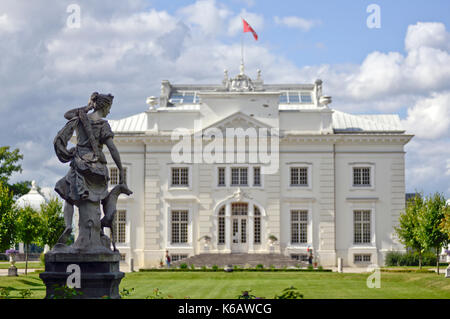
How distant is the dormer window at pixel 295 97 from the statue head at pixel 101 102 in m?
39.0

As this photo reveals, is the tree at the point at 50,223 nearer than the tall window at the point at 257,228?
Yes

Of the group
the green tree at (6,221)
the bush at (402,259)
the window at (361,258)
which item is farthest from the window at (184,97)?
the green tree at (6,221)

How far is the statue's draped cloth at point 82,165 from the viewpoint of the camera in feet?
45.7

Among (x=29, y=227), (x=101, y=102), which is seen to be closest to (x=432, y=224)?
(x=29, y=227)

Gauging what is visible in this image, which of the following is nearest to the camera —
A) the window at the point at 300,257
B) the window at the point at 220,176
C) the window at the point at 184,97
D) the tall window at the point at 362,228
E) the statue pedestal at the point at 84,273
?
the statue pedestal at the point at 84,273

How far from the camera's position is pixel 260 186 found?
160 ft

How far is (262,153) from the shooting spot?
49000 millimetres

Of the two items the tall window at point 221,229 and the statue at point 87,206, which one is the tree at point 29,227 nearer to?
the tall window at point 221,229

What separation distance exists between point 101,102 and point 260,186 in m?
34.8

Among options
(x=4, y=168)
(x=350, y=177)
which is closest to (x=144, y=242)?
(x=350, y=177)

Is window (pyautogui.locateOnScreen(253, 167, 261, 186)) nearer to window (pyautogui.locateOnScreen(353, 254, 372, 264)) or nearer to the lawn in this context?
window (pyautogui.locateOnScreen(353, 254, 372, 264))

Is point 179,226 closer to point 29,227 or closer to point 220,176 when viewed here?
point 220,176
